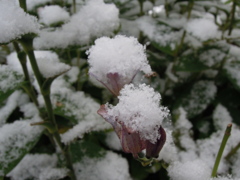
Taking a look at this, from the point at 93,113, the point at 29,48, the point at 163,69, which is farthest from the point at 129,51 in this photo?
the point at 163,69

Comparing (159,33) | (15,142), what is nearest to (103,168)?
(15,142)

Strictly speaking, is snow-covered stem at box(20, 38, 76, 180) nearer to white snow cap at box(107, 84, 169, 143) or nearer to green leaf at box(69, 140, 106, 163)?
green leaf at box(69, 140, 106, 163)

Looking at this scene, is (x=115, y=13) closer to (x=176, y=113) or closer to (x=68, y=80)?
(x=68, y=80)

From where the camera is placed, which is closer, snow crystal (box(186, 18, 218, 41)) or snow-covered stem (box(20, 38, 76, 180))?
snow-covered stem (box(20, 38, 76, 180))

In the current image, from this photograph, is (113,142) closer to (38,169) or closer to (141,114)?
(38,169)

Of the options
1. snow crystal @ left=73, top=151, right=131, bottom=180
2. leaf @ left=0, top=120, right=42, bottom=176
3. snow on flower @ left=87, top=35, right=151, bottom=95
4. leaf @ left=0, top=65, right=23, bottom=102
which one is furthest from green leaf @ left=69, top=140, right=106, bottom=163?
snow on flower @ left=87, top=35, right=151, bottom=95

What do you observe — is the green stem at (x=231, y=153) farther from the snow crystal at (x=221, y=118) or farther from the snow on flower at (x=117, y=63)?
the snow on flower at (x=117, y=63)

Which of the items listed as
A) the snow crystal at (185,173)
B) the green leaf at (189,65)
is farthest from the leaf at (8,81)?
the green leaf at (189,65)
